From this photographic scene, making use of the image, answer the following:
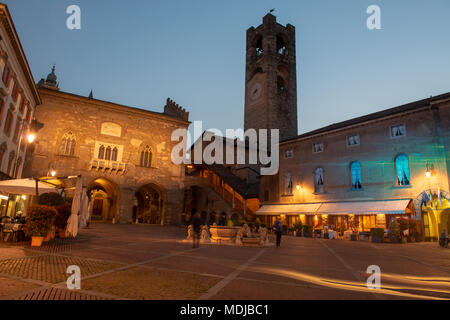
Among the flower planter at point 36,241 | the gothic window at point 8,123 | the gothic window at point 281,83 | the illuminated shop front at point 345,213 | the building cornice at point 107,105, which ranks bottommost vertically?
the flower planter at point 36,241

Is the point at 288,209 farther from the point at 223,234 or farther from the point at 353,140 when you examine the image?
the point at 223,234

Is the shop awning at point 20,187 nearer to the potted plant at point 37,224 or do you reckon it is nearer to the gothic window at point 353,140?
the potted plant at point 37,224

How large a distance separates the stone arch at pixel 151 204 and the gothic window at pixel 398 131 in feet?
74.6

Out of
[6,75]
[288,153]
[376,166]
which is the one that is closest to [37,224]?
[6,75]

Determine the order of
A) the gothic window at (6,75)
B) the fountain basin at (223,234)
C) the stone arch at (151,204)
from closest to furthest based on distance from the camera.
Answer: the fountain basin at (223,234) → the gothic window at (6,75) → the stone arch at (151,204)

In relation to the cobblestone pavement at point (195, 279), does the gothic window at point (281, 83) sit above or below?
above

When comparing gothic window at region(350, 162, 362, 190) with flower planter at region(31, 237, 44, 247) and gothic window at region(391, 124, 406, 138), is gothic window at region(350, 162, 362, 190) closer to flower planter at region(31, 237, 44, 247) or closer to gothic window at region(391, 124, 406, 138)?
gothic window at region(391, 124, 406, 138)

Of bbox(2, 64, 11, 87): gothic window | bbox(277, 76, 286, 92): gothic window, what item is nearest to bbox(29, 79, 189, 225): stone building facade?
bbox(2, 64, 11, 87): gothic window

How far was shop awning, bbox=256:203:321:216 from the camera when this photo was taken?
24645mm

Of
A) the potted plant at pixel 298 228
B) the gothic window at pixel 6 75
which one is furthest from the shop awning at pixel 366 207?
the gothic window at pixel 6 75

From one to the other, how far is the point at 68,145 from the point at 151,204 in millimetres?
12704

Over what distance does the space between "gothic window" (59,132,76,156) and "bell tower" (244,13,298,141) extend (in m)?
26.9

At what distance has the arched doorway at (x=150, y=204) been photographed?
105 ft
